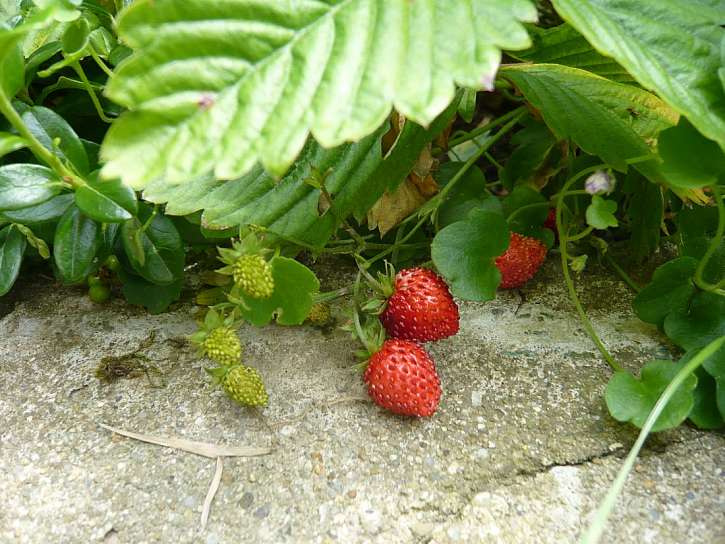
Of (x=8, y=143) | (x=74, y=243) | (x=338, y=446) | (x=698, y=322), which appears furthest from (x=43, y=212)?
(x=698, y=322)

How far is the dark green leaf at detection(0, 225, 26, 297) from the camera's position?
0.79 metres

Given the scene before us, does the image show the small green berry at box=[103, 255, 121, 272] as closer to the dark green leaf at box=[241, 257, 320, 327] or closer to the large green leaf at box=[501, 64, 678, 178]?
the dark green leaf at box=[241, 257, 320, 327]

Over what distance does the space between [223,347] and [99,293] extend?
11.3 inches

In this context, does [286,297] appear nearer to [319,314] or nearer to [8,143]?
[319,314]

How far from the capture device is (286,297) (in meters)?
0.76

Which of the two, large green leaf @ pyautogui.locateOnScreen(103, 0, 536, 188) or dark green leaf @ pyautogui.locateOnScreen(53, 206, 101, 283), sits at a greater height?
large green leaf @ pyautogui.locateOnScreen(103, 0, 536, 188)

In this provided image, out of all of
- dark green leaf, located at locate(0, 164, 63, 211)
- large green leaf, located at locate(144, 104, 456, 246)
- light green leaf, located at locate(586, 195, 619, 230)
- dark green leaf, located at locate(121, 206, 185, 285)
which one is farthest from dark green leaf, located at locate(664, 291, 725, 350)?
dark green leaf, located at locate(0, 164, 63, 211)

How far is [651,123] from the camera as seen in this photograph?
0.79 meters

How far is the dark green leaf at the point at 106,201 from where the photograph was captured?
2.26 feet

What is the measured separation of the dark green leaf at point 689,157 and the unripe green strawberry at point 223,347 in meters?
0.49

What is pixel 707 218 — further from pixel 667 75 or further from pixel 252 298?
pixel 252 298

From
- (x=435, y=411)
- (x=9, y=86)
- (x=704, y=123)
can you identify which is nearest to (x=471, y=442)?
(x=435, y=411)

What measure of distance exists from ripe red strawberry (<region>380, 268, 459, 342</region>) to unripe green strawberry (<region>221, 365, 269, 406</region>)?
6.9 inches

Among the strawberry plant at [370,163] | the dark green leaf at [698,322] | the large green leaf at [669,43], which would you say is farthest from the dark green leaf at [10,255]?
the dark green leaf at [698,322]
